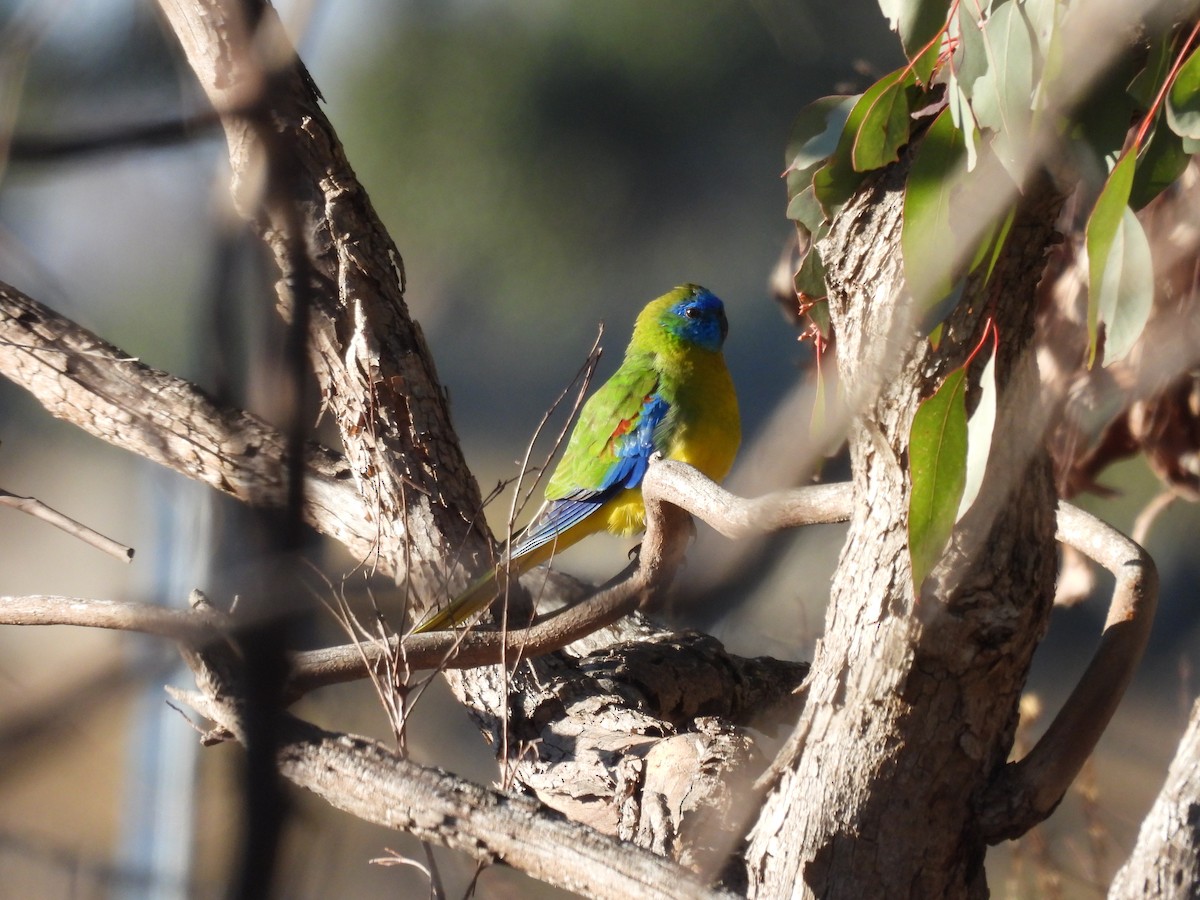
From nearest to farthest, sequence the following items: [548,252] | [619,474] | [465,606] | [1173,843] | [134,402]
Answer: [1173,843] → [465,606] → [134,402] → [619,474] → [548,252]

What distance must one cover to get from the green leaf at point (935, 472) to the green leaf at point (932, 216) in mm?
78

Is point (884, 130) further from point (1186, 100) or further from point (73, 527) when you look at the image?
point (73, 527)

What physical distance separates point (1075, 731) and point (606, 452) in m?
1.67

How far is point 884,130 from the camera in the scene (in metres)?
1.02

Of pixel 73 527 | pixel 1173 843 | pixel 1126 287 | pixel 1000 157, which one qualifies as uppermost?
pixel 1000 157

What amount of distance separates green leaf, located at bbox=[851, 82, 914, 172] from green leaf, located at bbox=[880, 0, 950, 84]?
0.05 meters

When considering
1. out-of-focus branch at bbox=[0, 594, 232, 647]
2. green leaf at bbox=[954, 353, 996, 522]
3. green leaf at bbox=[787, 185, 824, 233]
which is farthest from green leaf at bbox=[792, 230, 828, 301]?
out-of-focus branch at bbox=[0, 594, 232, 647]

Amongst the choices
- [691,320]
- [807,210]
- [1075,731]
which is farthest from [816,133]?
[691,320]

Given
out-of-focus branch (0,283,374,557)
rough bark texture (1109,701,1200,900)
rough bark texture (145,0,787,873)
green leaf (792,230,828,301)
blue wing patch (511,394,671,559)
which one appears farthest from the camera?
blue wing patch (511,394,671,559)

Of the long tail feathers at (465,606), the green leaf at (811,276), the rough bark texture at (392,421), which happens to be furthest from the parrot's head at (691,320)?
the green leaf at (811,276)

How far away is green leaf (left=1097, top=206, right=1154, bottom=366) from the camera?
88 centimetres

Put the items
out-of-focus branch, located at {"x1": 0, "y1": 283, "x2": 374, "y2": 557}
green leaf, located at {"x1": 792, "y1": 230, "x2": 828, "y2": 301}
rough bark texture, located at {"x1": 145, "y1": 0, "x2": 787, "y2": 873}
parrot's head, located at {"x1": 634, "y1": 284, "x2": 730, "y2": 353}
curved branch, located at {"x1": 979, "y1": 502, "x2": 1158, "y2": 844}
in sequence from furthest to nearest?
parrot's head, located at {"x1": 634, "y1": 284, "x2": 730, "y2": 353}
out-of-focus branch, located at {"x1": 0, "y1": 283, "x2": 374, "y2": 557}
rough bark texture, located at {"x1": 145, "y1": 0, "x2": 787, "y2": 873}
green leaf, located at {"x1": 792, "y1": 230, "x2": 828, "y2": 301}
curved branch, located at {"x1": 979, "y1": 502, "x2": 1158, "y2": 844}

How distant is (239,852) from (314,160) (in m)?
1.43

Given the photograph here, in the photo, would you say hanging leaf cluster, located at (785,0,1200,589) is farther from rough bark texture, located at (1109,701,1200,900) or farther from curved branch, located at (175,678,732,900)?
curved branch, located at (175,678,732,900)
